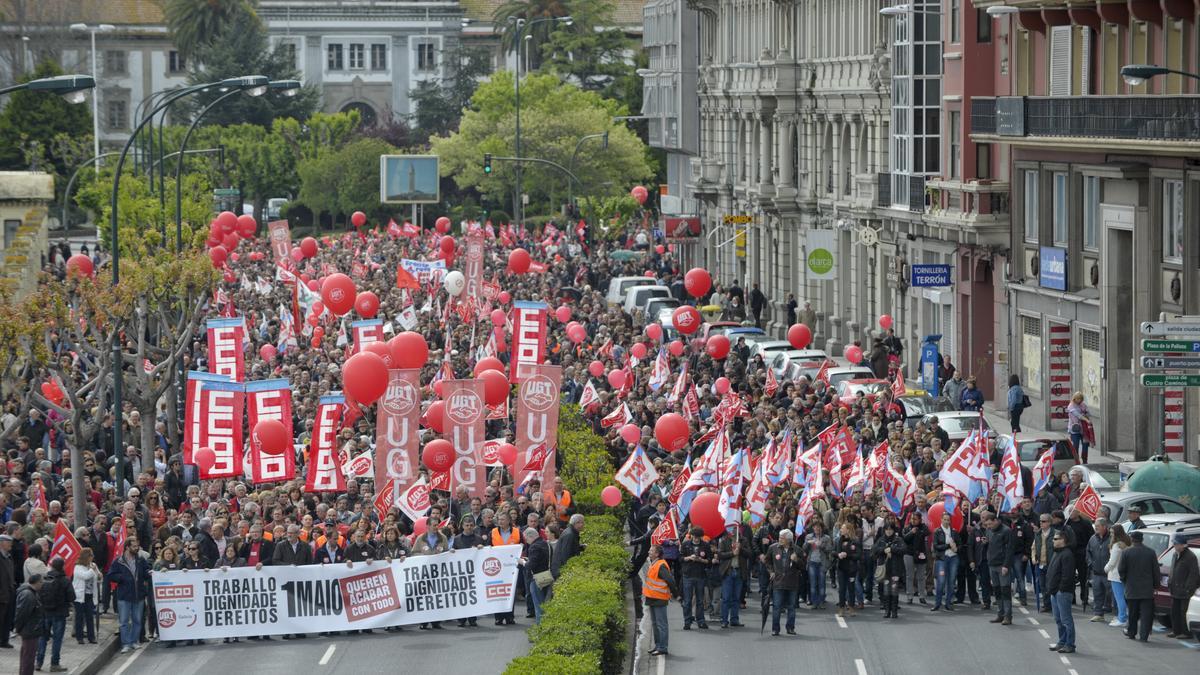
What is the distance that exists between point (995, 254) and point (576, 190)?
5993 cm

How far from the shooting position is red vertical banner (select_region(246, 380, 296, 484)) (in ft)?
99.9

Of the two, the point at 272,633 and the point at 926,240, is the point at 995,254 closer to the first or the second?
the point at 926,240

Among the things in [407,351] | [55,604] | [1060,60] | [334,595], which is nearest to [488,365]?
[407,351]

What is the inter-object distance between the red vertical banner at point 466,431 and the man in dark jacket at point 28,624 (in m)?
7.30

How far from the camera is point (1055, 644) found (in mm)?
25031

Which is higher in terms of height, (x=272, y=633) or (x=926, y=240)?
(x=926, y=240)

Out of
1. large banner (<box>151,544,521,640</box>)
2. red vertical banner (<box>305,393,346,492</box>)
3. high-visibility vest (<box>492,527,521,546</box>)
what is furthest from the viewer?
red vertical banner (<box>305,393,346,492</box>)

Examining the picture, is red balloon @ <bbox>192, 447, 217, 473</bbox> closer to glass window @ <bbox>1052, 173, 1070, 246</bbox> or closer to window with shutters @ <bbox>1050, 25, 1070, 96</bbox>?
glass window @ <bbox>1052, 173, 1070, 246</bbox>

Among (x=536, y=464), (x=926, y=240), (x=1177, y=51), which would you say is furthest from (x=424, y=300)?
(x=536, y=464)

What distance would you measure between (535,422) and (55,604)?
798cm

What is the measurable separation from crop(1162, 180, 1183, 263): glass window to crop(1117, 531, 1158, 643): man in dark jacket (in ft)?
46.6

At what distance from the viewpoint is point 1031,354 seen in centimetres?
4619

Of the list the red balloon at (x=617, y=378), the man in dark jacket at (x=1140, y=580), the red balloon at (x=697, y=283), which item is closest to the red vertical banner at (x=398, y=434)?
the man in dark jacket at (x=1140, y=580)

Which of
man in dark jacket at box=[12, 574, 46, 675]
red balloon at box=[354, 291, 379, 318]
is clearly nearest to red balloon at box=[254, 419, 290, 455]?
man in dark jacket at box=[12, 574, 46, 675]
